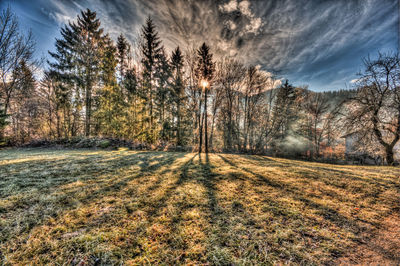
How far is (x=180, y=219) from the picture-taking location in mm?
1937

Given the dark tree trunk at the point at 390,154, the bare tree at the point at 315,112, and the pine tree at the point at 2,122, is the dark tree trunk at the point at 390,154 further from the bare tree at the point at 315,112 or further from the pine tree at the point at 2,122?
the pine tree at the point at 2,122

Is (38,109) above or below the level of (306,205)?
above

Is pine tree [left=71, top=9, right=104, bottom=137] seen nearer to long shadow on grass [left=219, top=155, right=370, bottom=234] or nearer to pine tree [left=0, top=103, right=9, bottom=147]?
pine tree [left=0, top=103, right=9, bottom=147]

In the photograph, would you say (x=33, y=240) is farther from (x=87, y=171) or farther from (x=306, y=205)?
(x=306, y=205)

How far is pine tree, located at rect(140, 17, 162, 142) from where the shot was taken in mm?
12579

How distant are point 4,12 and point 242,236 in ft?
57.2

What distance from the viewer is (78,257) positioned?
1271mm

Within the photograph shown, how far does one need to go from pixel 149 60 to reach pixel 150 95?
11.5ft

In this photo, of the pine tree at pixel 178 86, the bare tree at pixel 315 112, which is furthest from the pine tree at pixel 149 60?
the bare tree at pixel 315 112

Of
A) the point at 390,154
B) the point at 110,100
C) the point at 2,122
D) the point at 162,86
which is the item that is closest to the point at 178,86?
the point at 162,86

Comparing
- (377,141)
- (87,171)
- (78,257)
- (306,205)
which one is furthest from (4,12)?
(377,141)

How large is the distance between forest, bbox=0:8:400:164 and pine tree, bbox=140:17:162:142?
9cm

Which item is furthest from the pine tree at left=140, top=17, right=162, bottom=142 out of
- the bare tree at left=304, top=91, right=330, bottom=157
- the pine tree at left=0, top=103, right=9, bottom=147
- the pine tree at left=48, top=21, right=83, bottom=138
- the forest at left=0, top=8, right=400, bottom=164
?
the bare tree at left=304, top=91, right=330, bottom=157

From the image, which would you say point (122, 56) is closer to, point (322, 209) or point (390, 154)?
point (322, 209)
